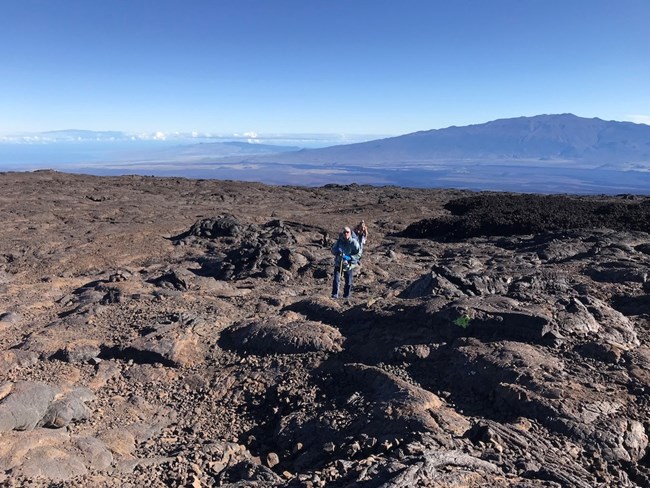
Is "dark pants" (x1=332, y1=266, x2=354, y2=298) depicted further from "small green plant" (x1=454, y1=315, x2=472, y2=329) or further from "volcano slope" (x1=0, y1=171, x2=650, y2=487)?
"small green plant" (x1=454, y1=315, x2=472, y2=329)

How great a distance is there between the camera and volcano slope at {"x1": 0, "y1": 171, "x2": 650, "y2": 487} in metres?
4.58

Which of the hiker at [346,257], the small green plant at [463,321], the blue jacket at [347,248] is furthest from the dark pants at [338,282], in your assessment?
the small green plant at [463,321]

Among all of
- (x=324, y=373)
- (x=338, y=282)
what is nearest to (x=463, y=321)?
(x=324, y=373)

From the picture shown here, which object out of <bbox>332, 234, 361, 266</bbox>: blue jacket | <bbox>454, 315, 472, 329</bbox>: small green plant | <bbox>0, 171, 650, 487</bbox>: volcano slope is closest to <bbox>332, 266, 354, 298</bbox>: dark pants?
<bbox>332, 234, 361, 266</bbox>: blue jacket

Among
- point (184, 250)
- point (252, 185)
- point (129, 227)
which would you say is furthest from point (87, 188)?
point (184, 250)

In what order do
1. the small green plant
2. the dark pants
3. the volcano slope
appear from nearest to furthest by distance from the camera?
the volcano slope → the small green plant → the dark pants

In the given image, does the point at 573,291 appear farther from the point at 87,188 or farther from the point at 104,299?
the point at 87,188

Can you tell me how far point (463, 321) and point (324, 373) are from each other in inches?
85.6

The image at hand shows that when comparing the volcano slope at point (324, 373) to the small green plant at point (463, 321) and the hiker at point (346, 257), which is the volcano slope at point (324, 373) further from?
the hiker at point (346, 257)

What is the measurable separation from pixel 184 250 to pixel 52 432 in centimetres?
1037

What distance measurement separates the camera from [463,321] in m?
6.94

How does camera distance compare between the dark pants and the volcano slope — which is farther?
the dark pants

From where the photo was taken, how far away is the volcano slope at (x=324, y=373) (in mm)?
4578

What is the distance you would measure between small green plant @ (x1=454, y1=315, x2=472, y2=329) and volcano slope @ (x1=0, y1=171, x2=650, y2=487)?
0.03 m
